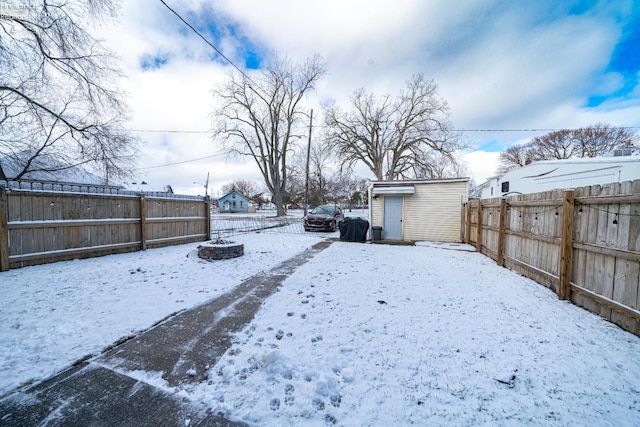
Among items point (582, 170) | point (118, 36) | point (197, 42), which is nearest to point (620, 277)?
point (197, 42)

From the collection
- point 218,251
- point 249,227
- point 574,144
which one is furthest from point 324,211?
point 574,144

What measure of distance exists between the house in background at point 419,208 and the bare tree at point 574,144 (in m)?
17.4

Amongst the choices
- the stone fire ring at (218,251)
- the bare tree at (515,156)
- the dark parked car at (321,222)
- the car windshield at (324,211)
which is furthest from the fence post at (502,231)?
the bare tree at (515,156)

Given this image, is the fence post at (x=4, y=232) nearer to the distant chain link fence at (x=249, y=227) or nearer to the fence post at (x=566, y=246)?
the distant chain link fence at (x=249, y=227)

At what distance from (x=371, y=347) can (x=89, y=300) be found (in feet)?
13.2

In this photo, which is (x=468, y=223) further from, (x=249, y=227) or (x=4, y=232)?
(x=4, y=232)

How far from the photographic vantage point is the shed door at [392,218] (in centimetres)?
1088

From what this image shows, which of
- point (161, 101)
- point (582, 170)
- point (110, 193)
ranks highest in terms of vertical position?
point (161, 101)

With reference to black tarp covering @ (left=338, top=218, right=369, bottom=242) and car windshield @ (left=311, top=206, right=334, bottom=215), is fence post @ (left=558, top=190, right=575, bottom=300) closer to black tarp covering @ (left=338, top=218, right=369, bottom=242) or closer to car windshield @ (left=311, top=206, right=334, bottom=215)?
black tarp covering @ (left=338, top=218, right=369, bottom=242)

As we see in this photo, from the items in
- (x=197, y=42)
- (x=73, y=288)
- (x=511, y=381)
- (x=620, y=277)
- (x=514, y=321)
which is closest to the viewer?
(x=511, y=381)

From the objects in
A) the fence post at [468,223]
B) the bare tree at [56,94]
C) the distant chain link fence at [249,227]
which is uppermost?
the bare tree at [56,94]

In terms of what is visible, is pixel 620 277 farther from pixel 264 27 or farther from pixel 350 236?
pixel 264 27

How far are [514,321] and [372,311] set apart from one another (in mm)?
1756

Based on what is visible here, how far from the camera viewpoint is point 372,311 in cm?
332
